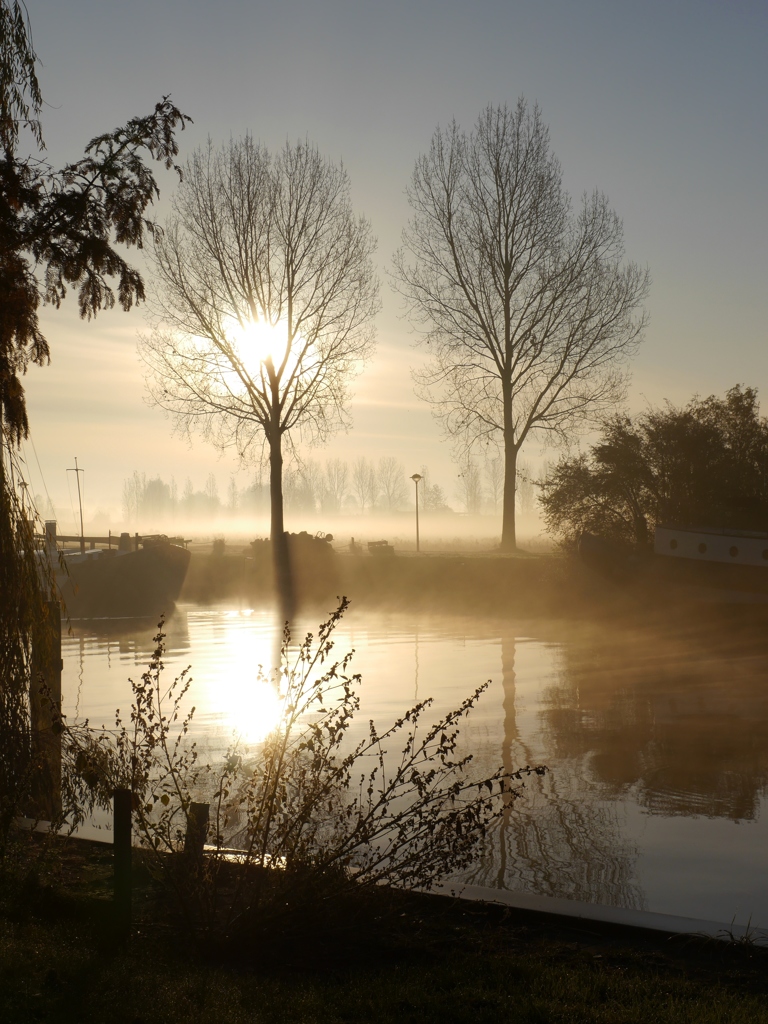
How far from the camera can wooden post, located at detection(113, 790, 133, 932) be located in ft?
16.3

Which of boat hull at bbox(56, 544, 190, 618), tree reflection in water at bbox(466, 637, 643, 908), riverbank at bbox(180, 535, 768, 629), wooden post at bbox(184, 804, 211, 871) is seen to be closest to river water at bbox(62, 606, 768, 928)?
tree reflection in water at bbox(466, 637, 643, 908)

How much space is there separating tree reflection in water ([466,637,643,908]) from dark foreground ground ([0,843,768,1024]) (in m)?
0.83

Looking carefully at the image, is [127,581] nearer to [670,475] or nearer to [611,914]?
[670,475]

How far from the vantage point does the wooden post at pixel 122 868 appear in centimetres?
498

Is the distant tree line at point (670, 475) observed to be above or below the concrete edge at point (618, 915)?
above

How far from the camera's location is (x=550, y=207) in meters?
36.3

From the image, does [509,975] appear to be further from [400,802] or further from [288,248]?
[288,248]

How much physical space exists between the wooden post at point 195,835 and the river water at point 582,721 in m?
1.69

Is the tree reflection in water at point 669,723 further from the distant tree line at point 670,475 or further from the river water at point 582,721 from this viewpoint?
the distant tree line at point 670,475

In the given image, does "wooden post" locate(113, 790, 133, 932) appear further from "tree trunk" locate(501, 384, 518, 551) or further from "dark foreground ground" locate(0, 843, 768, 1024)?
"tree trunk" locate(501, 384, 518, 551)

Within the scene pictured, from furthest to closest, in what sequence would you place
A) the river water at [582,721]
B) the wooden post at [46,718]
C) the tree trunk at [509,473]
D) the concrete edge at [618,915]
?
the tree trunk at [509,473], the wooden post at [46,718], the river water at [582,721], the concrete edge at [618,915]

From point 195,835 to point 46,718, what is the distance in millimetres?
1906

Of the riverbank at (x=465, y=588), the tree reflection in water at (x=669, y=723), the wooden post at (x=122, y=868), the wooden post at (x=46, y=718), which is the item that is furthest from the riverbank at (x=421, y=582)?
the wooden post at (x=122, y=868)

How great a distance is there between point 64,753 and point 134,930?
1993mm
